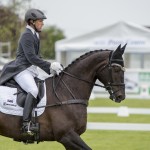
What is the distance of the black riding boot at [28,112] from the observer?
9539 mm

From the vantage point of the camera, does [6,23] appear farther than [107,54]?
Yes

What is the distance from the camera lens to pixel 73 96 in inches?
385

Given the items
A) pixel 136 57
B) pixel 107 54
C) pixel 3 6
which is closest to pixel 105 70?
pixel 107 54

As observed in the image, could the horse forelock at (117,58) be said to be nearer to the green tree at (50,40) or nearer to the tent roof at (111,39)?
the tent roof at (111,39)

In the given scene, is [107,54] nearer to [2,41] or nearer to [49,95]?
[49,95]

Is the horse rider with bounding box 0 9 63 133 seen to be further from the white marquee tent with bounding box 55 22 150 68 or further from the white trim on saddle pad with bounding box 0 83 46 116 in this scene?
the white marquee tent with bounding box 55 22 150 68

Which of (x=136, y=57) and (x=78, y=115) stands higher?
(x=78, y=115)

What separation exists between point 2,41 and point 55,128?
36.0 m

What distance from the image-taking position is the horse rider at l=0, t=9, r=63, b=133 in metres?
9.58

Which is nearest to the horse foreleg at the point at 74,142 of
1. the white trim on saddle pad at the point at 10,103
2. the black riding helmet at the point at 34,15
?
the white trim on saddle pad at the point at 10,103

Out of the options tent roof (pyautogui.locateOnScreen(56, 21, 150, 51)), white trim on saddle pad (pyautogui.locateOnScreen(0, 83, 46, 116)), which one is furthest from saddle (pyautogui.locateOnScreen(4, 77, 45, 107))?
tent roof (pyautogui.locateOnScreen(56, 21, 150, 51))

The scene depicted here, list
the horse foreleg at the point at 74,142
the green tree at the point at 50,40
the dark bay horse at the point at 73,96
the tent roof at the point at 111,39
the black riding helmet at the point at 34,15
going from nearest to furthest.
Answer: the horse foreleg at the point at 74,142, the dark bay horse at the point at 73,96, the black riding helmet at the point at 34,15, the tent roof at the point at 111,39, the green tree at the point at 50,40

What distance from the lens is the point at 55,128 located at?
9531mm

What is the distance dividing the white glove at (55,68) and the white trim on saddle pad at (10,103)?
1.39 feet
